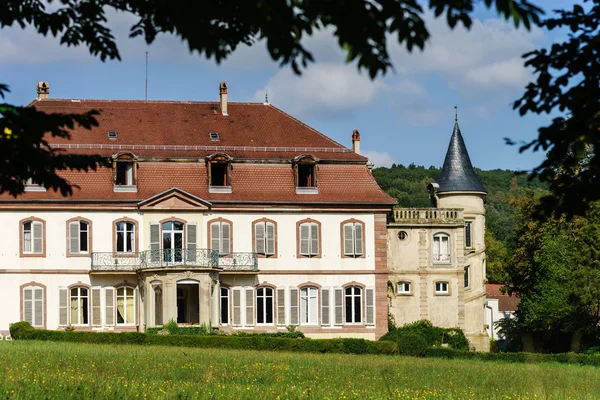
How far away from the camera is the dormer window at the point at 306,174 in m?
49.1

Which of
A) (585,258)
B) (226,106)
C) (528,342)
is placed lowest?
(528,342)

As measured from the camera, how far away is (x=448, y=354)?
43.8 m

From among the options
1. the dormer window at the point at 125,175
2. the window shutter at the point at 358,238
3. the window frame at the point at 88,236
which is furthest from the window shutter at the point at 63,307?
the window shutter at the point at 358,238

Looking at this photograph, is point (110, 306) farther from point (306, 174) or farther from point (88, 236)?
point (306, 174)

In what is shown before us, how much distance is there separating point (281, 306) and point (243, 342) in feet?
27.5

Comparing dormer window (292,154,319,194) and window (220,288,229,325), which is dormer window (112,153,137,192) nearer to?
window (220,288,229,325)

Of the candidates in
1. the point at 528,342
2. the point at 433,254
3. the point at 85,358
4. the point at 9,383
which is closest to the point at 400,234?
the point at 433,254

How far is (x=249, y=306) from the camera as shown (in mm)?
48875

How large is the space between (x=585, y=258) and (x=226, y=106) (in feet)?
63.5

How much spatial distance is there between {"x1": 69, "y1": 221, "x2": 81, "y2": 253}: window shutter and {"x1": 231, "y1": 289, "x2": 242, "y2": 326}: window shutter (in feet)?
22.7

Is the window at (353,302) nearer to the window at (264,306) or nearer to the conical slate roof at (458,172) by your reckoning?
the window at (264,306)

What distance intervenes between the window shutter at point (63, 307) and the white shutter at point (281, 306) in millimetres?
9003

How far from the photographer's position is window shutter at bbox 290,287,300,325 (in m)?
49.0

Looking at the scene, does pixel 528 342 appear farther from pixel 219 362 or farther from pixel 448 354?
pixel 219 362
